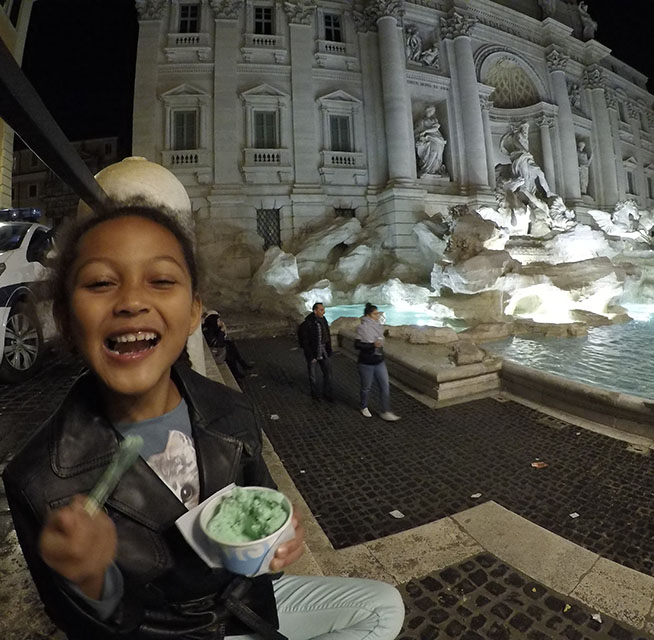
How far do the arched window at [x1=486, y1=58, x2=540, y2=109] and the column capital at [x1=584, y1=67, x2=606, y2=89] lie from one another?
19.0 feet

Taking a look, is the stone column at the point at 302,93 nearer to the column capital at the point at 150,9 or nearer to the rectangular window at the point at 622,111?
the column capital at the point at 150,9

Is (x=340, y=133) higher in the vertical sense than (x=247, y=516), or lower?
higher

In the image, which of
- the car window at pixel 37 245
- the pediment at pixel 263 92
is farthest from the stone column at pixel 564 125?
the car window at pixel 37 245

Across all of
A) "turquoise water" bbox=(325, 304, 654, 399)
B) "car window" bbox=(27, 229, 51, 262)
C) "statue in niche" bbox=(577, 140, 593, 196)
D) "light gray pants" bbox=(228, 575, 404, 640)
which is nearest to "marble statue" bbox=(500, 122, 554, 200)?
"statue in niche" bbox=(577, 140, 593, 196)

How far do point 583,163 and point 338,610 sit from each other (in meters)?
32.6

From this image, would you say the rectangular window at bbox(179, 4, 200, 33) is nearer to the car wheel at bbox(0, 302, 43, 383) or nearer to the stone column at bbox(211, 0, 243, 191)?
the stone column at bbox(211, 0, 243, 191)

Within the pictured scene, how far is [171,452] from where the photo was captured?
3.48 ft

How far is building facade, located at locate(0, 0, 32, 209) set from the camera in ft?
33.7

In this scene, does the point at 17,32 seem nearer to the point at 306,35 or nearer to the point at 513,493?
the point at 306,35

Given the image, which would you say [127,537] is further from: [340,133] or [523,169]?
[523,169]

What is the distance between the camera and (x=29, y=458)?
2.87 feet

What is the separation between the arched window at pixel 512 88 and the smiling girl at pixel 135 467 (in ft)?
96.4

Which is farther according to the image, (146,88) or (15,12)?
(146,88)

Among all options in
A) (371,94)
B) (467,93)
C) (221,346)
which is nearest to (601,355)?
(221,346)
